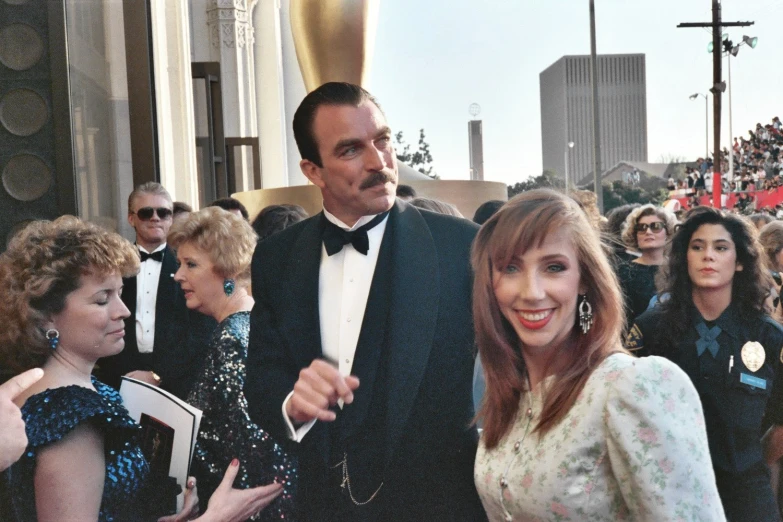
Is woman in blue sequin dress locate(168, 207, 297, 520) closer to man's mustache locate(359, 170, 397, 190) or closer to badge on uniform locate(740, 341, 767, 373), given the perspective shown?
man's mustache locate(359, 170, 397, 190)

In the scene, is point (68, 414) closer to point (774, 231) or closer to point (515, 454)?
point (515, 454)

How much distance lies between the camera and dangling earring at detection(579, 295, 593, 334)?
179 centimetres

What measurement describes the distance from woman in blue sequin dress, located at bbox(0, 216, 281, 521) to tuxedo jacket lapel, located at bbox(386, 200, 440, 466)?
655mm

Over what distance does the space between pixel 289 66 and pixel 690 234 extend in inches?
639

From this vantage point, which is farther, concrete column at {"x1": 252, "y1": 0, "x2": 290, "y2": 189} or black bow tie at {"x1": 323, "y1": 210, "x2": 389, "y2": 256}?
concrete column at {"x1": 252, "y1": 0, "x2": 290, "y2": 189}

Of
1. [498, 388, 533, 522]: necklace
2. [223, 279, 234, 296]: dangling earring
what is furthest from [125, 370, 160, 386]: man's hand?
[498, 388, 533, 522]: necklace

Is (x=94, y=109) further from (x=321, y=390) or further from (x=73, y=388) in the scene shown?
(x=321, y=390)

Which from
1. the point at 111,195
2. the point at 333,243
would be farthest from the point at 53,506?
the point at 111,195

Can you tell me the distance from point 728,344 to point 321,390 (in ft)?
7.99

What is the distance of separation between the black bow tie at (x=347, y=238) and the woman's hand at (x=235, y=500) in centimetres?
82

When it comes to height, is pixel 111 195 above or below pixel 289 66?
below

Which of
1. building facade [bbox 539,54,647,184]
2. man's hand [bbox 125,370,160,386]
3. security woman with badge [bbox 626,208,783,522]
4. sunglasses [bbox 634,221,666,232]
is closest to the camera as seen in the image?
security woman with badge [bbox 626,208,783,522]

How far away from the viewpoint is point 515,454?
1.77m

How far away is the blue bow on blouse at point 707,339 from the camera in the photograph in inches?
145
